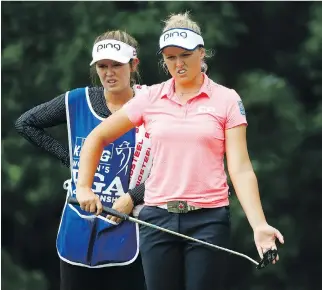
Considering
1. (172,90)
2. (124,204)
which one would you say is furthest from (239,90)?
(172,90)

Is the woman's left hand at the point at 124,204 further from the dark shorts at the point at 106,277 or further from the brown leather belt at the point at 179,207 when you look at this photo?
the brown leather belt at the point at 179,207

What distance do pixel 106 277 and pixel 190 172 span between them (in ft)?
3.27

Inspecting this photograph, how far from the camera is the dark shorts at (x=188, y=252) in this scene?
3.69 meters

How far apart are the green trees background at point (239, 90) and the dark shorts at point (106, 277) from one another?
11.1 feet

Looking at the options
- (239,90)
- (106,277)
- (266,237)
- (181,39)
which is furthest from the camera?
(239,90)

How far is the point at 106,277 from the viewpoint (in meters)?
4.53

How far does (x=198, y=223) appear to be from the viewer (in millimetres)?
3707

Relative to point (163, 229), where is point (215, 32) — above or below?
above

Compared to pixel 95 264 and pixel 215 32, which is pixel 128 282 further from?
pixel 215 32

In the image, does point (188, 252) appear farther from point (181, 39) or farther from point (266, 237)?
point (181, 39)

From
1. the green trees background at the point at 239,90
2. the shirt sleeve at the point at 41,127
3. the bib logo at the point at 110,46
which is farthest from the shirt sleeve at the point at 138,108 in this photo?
the green trees background at the point at 239,90

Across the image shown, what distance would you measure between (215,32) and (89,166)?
416 cm

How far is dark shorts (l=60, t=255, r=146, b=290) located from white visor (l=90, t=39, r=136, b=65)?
0.75m

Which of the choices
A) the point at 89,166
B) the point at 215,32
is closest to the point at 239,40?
the point at 215,32
